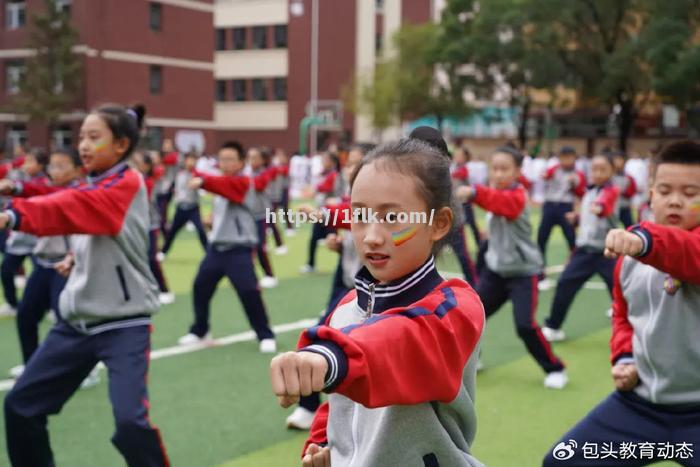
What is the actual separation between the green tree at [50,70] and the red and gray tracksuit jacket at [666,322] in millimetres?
31242

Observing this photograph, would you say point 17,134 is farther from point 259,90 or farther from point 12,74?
point 259,90

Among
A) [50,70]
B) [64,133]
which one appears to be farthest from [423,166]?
[64,133]

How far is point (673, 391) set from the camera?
133 inches

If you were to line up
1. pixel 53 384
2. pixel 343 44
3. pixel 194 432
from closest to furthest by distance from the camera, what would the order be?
1. pixel 53 384
2. pixel 194 432
3. pixel 343 44

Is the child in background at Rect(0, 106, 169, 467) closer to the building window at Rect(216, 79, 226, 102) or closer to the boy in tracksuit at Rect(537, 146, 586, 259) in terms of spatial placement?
the boy in tracksuit at Rect(537, 146, 586, 259)

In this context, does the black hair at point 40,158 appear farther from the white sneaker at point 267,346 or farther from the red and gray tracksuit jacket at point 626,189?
the red and gray tracksuit jacket at point 626,189

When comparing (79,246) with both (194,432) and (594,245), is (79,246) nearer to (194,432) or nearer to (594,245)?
(194,432)

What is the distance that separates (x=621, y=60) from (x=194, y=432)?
26.6m

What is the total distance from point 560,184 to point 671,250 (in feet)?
32.5

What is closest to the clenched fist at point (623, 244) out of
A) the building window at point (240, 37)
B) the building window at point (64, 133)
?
the building window at point (64, 133)

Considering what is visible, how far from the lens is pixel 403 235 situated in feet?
7.50

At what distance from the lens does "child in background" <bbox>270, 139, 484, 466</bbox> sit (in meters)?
2.02

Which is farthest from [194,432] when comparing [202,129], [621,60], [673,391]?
[202,129]

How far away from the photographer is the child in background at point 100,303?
155 inches
